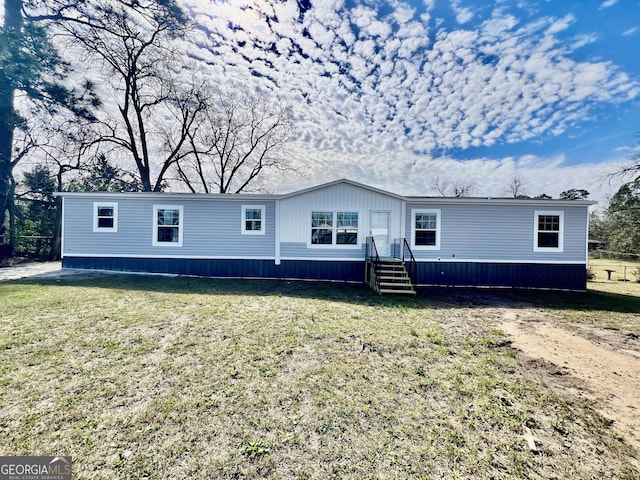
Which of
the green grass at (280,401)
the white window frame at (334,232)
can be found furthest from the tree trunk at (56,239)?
the white window frame at (334,232)

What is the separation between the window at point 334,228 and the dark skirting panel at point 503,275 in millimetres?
2859

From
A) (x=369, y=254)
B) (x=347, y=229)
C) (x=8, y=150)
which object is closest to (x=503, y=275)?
(x=369, y=254)

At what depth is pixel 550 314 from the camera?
638 cm

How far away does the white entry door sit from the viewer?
31.0 feet

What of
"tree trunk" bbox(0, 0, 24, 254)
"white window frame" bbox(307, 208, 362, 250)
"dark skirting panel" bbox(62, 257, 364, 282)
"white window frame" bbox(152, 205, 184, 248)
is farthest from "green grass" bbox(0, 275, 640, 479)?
"tree trunk" bbox(0, 0, 24, 254)

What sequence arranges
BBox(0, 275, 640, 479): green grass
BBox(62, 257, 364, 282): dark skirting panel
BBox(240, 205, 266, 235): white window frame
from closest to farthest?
BBox(0, 275, 640, 479): green grass < BBox(62, 257, 364, 282): dark skirting panel < BBox(240, 205, 266, 235): white window frame

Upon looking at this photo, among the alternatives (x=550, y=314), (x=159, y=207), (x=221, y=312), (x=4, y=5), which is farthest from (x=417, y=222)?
(x=4, y=5)

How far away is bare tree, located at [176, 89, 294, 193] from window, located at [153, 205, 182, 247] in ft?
39.0

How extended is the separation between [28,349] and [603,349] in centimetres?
909

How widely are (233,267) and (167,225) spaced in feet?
10.1

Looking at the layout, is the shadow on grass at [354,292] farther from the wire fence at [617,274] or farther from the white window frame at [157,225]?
the wire fence at [617,274]

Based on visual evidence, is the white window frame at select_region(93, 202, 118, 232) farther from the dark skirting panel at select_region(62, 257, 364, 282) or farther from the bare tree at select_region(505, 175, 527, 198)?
the bare tree at select_region(505, 175, 527, 198)

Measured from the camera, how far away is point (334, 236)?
31.3 feet

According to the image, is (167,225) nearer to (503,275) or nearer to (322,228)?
(322,228)
